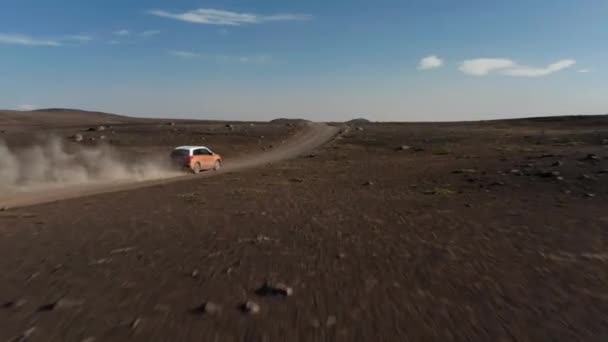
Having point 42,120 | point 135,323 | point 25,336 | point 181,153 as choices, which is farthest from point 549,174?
point 42,120

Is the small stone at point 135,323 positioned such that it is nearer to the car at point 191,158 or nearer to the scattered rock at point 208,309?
the scattered rock at point 208,309

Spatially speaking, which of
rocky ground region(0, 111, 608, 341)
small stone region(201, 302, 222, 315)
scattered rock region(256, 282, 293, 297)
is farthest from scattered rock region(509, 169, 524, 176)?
small stone region(201, 302, 222, 315)

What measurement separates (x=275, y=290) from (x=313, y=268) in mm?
1212

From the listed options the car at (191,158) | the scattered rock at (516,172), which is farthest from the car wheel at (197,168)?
the scattered rock at (516,172)

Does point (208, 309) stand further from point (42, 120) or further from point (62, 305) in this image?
point (42, 120)

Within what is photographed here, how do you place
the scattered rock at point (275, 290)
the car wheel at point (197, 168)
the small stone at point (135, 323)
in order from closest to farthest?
the small stone at point (135, 323) < the scattered rock at point (275, 290) < the car wheel at point (197, 168)

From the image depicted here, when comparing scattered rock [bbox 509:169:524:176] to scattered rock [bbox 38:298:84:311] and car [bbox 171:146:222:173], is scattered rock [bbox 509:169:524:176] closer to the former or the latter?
car [bbox 171:146:222:173]

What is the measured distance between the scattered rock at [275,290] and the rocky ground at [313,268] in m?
0.03

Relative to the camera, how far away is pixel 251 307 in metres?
5.70

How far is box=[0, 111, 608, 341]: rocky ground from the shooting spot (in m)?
5.19

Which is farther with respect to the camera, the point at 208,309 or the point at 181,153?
the point at 181,153

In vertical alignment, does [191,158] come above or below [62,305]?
below

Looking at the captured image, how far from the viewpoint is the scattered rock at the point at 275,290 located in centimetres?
A: 626

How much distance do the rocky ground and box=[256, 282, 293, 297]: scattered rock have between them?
0.03 meters
